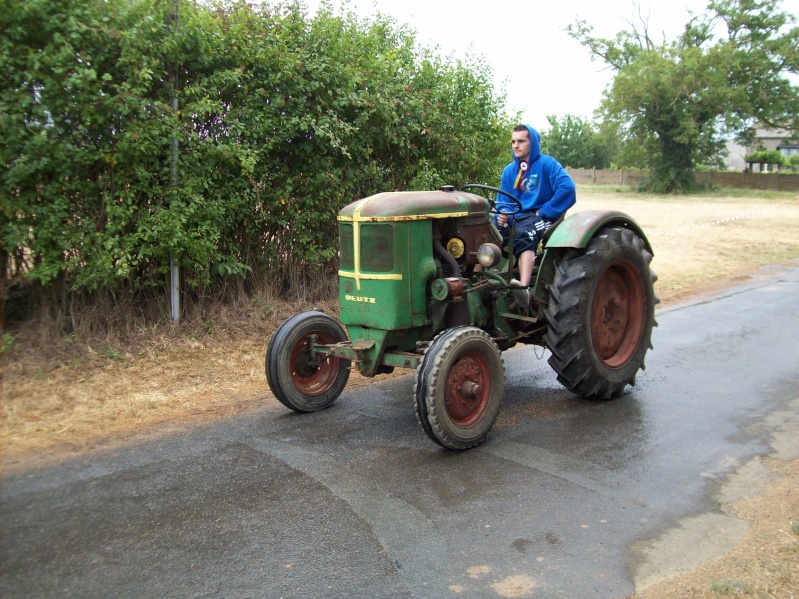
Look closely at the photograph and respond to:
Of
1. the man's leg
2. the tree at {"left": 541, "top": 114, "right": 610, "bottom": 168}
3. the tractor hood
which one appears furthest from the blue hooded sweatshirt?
the tree at {"left": 541, "top": 114, "right": 610, "bottom": 168}

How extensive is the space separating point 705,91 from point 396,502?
130ft

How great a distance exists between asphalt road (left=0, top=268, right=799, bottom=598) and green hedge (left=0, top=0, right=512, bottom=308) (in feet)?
7.08

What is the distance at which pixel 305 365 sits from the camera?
18.0 feet

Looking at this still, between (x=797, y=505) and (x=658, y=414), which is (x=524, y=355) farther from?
(x=797, y=505)

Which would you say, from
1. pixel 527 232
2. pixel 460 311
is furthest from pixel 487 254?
pixel 527 232

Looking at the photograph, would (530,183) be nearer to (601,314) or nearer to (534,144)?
(534,144)

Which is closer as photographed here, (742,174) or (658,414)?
(658,414)

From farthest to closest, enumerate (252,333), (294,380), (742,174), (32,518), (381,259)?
(742,174) < (252,333) < (294,380) < (381,259) < (32,518)

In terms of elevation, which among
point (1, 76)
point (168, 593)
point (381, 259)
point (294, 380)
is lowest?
point (168, 593)

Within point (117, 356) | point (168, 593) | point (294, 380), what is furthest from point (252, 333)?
point (168, 593)

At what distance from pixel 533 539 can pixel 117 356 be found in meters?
4.33

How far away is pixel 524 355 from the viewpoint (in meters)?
7.41

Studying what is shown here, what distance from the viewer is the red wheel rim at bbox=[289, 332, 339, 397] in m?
5.42

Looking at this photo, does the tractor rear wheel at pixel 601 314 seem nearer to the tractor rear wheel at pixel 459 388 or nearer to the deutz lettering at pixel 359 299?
the tractor rear wheel at pixel 459 388
